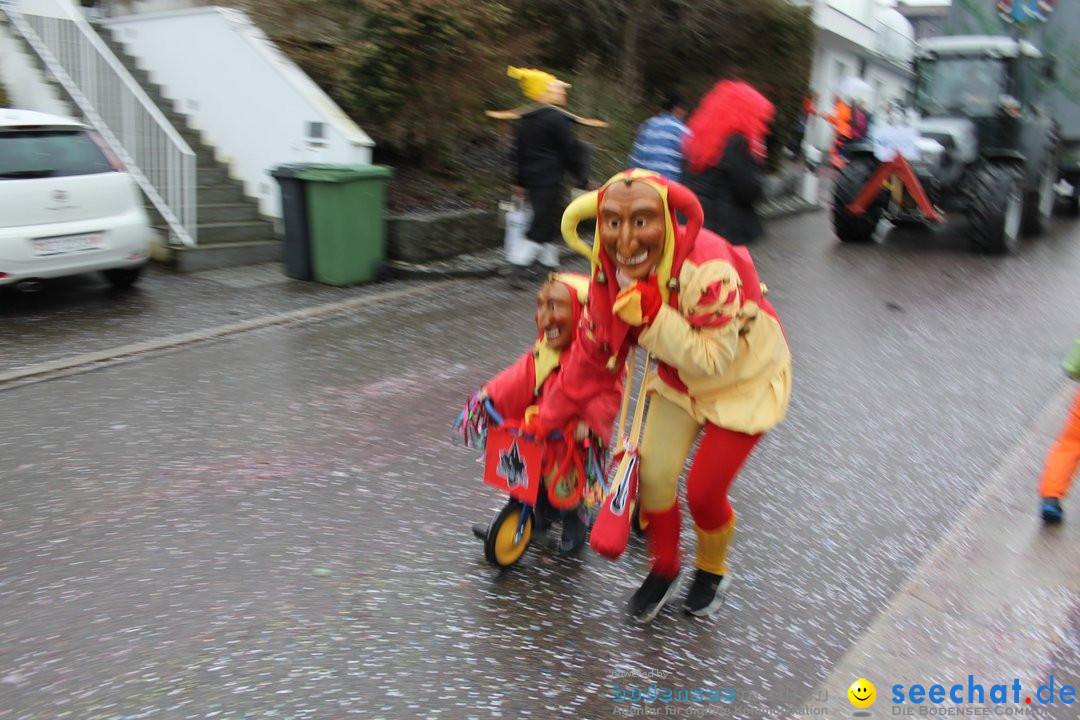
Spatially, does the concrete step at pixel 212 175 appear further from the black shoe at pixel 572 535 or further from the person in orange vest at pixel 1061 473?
the person in orange vest at pixel 1061 473

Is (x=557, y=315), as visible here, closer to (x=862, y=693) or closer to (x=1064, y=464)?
(x=862, y=693)

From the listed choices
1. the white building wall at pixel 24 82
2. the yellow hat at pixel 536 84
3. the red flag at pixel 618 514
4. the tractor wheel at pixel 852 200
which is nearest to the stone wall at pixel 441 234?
the yellow hat at pixel 536 84

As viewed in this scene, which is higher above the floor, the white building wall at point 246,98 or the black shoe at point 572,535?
the white building wall at point 246,98

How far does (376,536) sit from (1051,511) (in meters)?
3.04

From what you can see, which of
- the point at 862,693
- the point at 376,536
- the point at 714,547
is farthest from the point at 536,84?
the point at 862,693

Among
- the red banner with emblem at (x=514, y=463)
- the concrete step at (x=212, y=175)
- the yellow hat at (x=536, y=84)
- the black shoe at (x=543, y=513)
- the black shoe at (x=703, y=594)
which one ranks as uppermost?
the yellow hat at (x=536, y=84)

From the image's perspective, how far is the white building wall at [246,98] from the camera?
32.7ft

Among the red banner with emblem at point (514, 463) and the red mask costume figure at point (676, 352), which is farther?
the red banner with emblem at point (514, 463)

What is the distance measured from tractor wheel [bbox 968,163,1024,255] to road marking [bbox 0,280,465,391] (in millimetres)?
6930

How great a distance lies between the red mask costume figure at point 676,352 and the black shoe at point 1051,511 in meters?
1.79

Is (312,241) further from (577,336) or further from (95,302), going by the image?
(577,336)

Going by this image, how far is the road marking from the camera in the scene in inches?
241

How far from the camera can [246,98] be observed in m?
10.6

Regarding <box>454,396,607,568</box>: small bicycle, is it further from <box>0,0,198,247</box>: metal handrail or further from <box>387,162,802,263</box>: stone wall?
<box>0,0,198,247</box>: metal handrail
